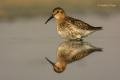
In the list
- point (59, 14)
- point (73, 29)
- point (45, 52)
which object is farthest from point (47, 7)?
point (45, 52)

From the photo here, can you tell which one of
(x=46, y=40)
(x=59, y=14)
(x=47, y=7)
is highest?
(x=59, y=14)

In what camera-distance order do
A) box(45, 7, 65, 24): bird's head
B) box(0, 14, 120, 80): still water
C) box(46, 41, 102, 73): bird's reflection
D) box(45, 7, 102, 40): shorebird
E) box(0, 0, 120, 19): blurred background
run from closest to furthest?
1. box(0, 14, 120, 80): still water
2. box(46, 41, 102, 73): bird's reflection
3. box(45, 7, 102, 40): shorebird
4. box(45, 7, 65, 24): bird's head
5. box(0, 0, 120, 19): blurred background

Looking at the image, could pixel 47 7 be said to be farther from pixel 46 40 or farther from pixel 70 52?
pixel 70 52

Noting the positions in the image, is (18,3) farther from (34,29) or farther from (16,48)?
(16,48)

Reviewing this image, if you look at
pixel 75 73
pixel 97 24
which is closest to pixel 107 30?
pixel 97 24

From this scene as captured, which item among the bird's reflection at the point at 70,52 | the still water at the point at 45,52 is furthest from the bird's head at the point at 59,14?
the bird's reflection at the point at 70,52

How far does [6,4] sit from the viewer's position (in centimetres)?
735

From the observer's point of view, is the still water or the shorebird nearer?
the still water

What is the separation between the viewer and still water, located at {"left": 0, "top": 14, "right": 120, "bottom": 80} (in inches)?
176

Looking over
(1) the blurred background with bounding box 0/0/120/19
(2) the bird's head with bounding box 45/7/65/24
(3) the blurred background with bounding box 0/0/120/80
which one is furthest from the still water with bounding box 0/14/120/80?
(1) the blurred background with bounding box 0/0/120/19

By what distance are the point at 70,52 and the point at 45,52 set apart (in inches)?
7.9

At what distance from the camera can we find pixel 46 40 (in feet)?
18.2

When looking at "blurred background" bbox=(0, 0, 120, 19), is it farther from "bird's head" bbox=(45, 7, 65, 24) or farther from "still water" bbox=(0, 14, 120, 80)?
"bird's head" bbox=(45, 7, 65, 24)

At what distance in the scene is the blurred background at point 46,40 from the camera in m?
4.51
